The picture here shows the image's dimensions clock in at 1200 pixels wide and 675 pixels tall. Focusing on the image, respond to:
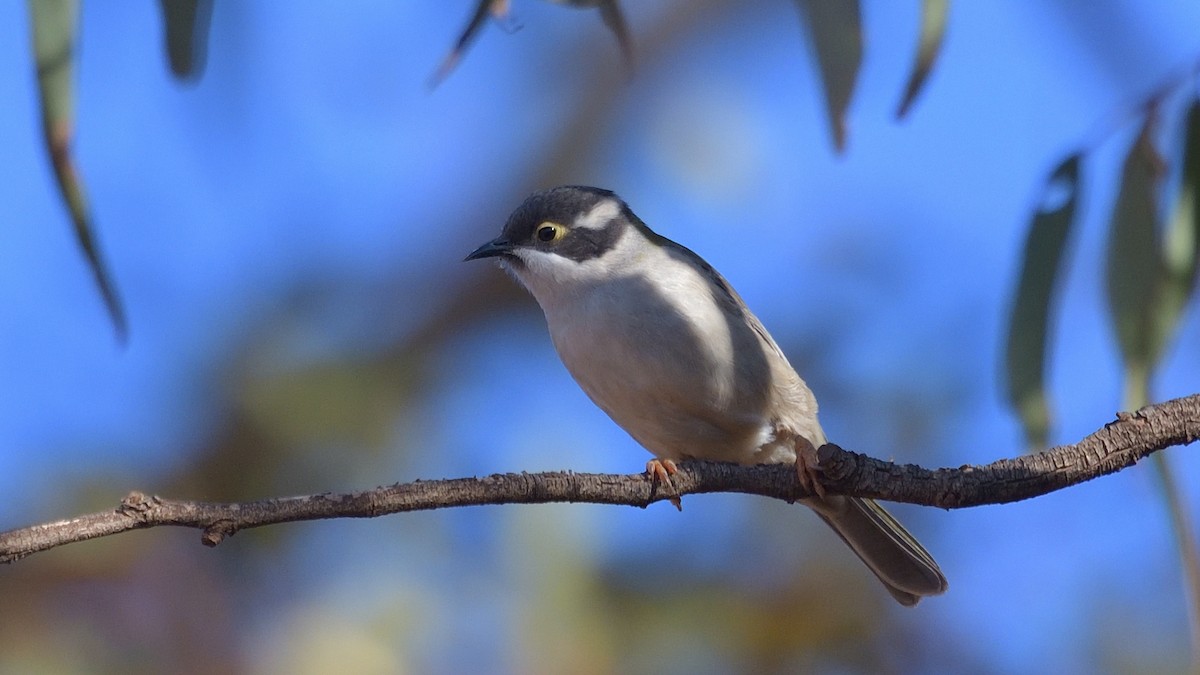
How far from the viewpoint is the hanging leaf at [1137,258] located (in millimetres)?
3826

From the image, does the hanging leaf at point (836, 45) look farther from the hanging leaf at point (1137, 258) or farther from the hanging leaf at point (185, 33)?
the hanging leaf at point (185, 33)

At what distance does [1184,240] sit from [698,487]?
1.90 m

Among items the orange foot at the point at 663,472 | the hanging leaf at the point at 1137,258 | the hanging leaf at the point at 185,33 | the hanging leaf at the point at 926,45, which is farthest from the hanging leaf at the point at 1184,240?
the hanging leaf at the point at 185,33

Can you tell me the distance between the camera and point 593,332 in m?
4.25

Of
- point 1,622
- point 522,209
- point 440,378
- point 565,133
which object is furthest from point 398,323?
point 522,209

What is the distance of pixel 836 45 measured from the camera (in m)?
3.37

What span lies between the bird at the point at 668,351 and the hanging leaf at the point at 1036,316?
2.81 feet

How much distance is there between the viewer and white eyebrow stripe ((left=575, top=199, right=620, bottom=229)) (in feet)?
15.9

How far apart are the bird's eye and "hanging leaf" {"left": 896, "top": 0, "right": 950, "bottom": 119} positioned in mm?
1856

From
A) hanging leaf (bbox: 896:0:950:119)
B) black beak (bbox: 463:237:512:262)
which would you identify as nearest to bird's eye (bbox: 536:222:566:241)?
black beak (bbox: 463:237:512:262)

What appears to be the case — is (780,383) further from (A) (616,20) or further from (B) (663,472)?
(A) (616,20)

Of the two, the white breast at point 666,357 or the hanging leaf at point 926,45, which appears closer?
the hanging leaf at point 926,45

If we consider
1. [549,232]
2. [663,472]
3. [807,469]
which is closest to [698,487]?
[663,472]

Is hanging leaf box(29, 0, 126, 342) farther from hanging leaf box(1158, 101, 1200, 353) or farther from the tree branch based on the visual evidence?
hanging leaf box(1158, 101, 1200, 353)
